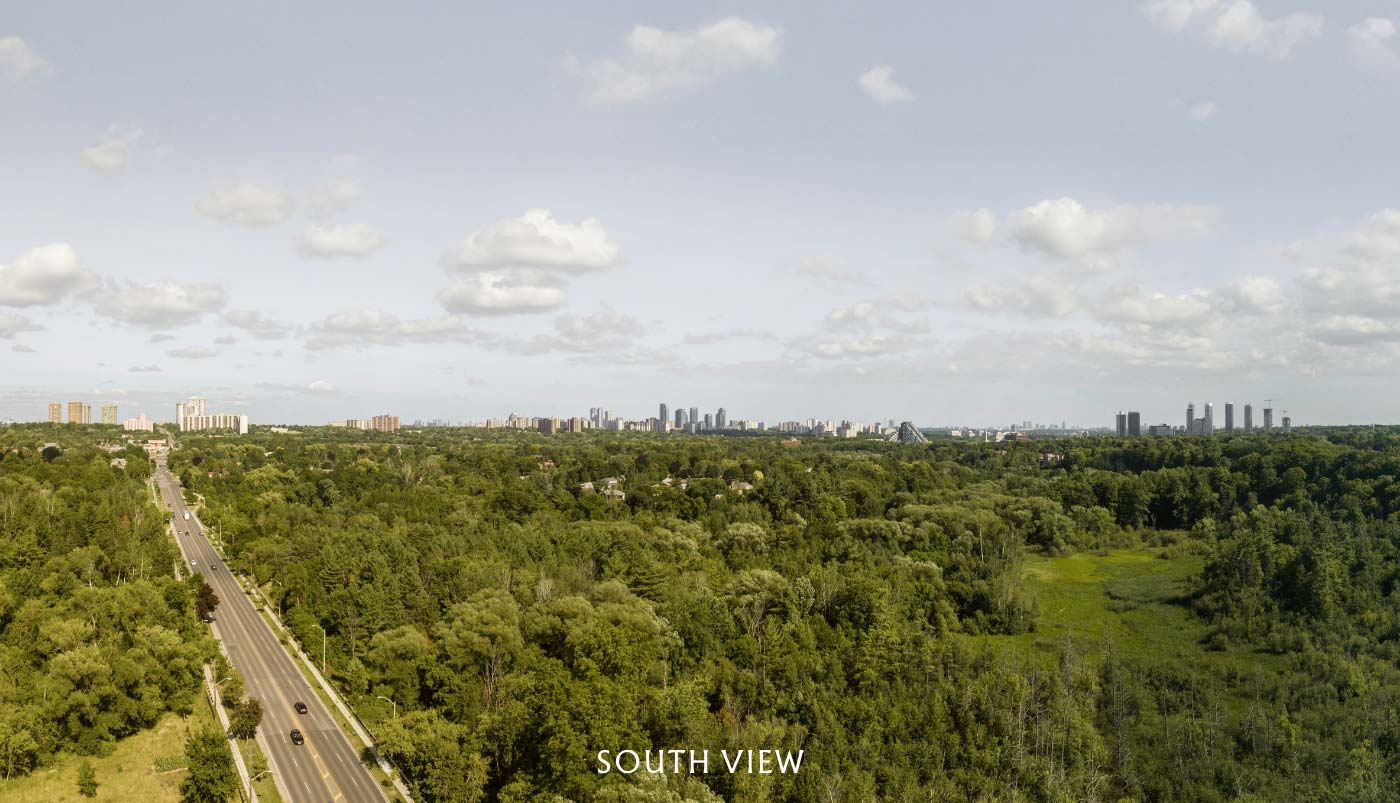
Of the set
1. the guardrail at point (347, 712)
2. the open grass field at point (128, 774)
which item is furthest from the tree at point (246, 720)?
the guardrail at point (347, 712)

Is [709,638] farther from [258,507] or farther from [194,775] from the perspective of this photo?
[258,507]

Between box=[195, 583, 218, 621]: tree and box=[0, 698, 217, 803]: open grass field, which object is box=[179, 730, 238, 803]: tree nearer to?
box=[0, 698, 217, 803]: open grass field

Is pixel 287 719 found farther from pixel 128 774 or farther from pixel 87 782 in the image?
pixel 87 782

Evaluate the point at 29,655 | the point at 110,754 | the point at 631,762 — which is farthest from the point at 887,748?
the point at 29,655

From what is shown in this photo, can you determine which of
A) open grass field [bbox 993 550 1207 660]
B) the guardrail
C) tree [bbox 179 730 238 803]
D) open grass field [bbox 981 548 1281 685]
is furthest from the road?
open grass field [bbox 993 550 1207 660]

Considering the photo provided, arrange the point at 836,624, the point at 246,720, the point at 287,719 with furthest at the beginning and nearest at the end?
the point at 836,624 → the point at 287,719 → the point at 246,720

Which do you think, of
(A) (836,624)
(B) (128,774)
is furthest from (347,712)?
(A) (836,624)
